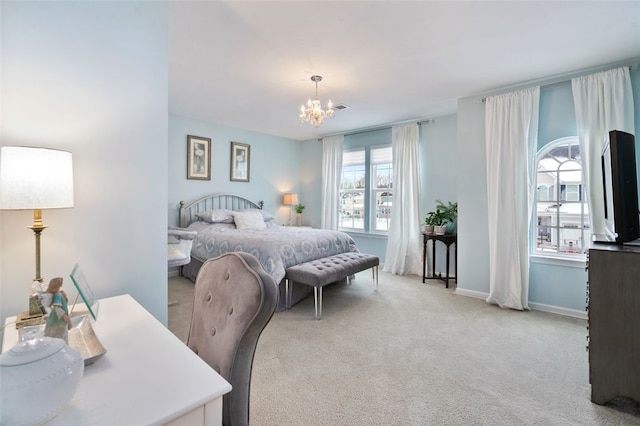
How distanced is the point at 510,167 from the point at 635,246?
1.63 meters

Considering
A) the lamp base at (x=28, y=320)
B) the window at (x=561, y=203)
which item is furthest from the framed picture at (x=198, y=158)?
the window at (x=561, y=203)

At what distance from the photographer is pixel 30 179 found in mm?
1138

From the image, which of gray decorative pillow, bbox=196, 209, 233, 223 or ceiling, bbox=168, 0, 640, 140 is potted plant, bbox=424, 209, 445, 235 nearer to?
ceiling, bbox=168, 0, 640, 140

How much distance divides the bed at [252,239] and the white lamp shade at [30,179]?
2087mm

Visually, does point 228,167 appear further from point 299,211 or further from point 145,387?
point 145,387

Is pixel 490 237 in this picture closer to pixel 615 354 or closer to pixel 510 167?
pixel 510 167

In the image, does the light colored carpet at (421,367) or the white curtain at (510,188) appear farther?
the white curtain at (510,188)

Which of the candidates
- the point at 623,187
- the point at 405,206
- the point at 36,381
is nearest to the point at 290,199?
the point at 405,206

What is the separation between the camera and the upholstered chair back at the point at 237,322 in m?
1.02

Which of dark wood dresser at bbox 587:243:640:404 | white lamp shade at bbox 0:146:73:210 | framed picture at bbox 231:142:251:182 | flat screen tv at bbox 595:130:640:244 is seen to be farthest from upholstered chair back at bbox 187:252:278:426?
framed picture at bbox 231:142:251:182

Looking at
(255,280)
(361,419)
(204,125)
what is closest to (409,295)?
(361,419)

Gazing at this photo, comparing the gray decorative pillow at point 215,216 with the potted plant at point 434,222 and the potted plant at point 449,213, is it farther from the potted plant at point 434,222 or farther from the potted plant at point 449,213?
the potted plant at point 449,213

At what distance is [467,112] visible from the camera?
12.4 feet

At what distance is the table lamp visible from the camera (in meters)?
1.11
